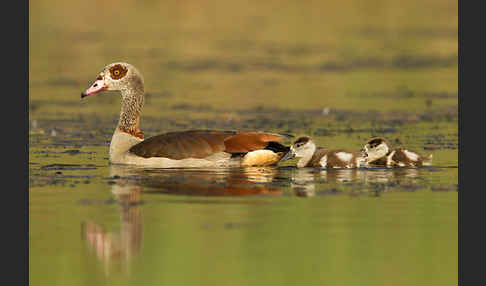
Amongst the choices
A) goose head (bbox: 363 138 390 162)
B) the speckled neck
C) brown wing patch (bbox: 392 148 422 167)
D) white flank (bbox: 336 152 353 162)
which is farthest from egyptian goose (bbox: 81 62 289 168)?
brown wing patch (bbox: 392 148 422 167)

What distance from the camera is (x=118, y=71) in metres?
13.7

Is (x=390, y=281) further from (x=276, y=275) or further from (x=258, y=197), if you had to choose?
(x=258, y=197)

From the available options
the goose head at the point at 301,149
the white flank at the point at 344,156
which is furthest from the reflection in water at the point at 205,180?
the white flank at the point at 344,156

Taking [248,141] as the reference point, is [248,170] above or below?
below

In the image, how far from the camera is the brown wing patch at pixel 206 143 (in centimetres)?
1241

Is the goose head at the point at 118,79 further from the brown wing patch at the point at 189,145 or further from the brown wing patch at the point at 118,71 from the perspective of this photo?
the brown wing patch at the point at 189,145

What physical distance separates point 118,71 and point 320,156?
2.82 metres

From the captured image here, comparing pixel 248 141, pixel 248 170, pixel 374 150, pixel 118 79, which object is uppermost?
pixel 118 79

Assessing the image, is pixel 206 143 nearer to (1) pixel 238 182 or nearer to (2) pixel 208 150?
(2) pixel 208 150

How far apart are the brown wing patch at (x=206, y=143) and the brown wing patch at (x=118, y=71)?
4.79 feet

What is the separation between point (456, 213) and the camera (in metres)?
9.77

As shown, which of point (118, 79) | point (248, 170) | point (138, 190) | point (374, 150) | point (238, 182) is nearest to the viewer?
point (138, 190)


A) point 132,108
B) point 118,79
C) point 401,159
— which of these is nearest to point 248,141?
point 401,159

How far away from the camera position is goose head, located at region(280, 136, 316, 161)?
497 inches
